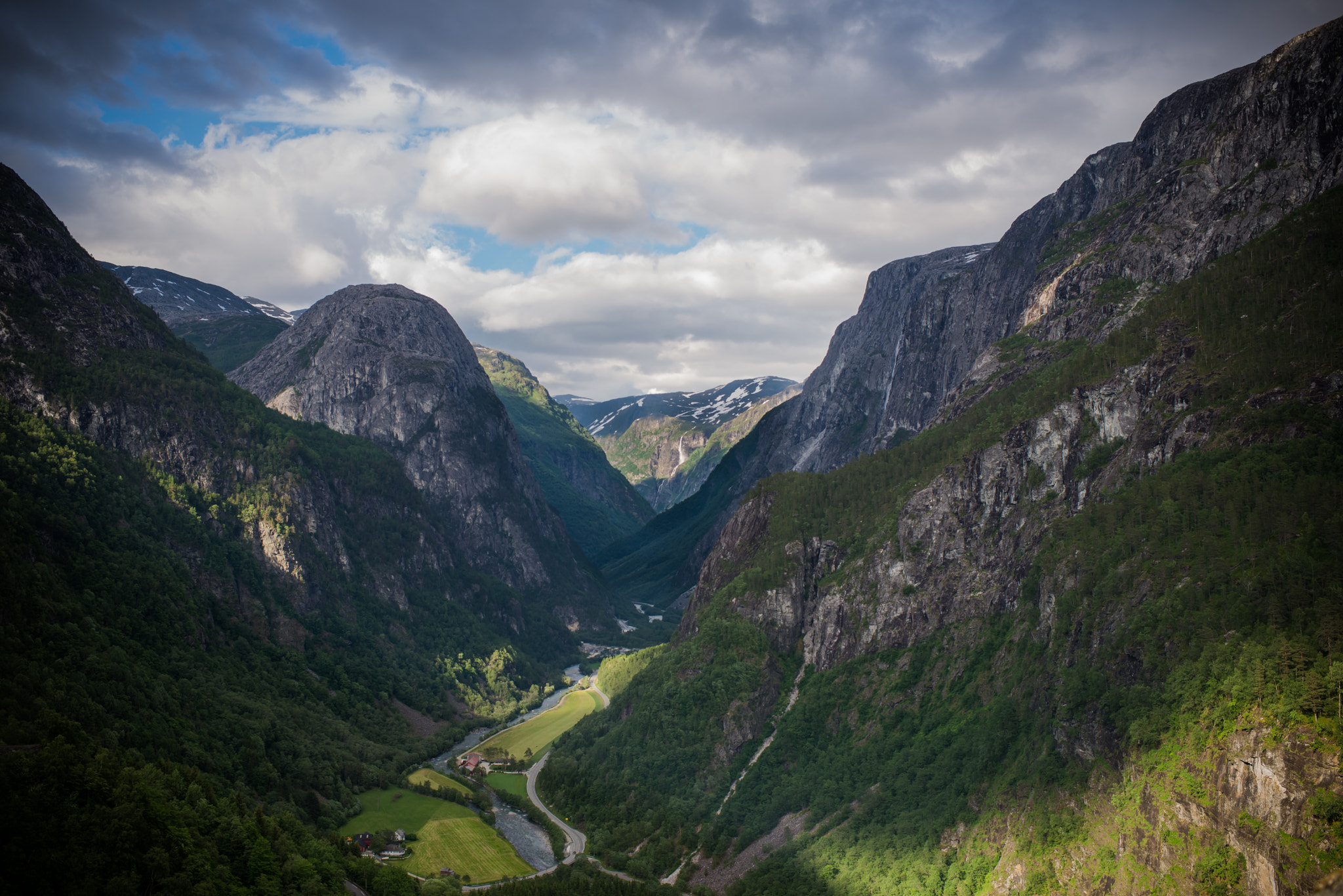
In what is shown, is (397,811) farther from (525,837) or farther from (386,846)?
(525,837)

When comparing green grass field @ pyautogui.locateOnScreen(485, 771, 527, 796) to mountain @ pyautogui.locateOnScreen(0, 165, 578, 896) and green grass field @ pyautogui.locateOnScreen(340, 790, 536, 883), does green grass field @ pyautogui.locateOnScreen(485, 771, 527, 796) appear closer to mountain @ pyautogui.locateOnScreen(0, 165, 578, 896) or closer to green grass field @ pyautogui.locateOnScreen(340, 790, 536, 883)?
green grass field @ pyautogui.locateOnScreen(340, 790, 536, 883)

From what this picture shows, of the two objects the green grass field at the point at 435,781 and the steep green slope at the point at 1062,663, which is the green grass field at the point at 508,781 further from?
the green grass field at the point at 435,781

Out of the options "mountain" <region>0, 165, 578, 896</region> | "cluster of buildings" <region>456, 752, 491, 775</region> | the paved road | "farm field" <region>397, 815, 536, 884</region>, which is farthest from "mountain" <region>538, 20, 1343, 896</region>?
"mountain" <region>0, 165, 578, 896</region>

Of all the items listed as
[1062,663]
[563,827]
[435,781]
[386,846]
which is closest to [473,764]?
[435,781]

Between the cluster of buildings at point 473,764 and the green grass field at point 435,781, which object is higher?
A: the green grass field at point 435,781

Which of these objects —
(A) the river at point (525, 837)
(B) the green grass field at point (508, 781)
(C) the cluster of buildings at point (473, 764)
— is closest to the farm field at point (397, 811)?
(A) the river at point (525, 837)

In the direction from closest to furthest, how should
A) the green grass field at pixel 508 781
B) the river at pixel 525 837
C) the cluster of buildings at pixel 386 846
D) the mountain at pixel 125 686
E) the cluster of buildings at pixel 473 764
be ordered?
the mountain at pixel 125 686, the cluster of buildings at pixel 386 846, the river at pixel 525 837, the green grass field at pixel 508 781, the cluster of buildings at pixel 473 764
